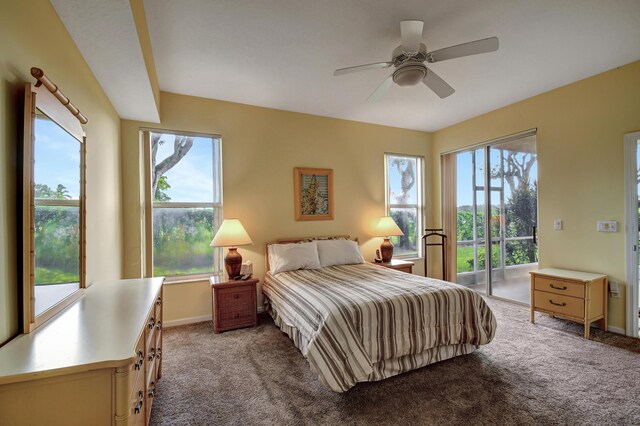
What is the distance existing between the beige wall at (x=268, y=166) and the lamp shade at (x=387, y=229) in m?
0.21

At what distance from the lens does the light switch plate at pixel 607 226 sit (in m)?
3.00

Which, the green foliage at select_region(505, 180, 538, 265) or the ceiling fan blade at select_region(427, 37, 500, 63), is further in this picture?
the green foliage at select_region(505, 180, 538, 265)

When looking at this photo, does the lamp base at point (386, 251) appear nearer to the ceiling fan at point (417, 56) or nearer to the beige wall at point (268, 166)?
the beige wall at point (268, 166)

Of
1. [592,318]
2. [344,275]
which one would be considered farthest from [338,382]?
[592,318]

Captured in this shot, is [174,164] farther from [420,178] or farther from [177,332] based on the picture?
[420,178]

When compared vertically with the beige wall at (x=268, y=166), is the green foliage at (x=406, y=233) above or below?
below

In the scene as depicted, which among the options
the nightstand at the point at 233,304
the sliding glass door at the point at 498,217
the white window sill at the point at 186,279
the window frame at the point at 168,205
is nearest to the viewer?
the nightstand at the point at 233,304

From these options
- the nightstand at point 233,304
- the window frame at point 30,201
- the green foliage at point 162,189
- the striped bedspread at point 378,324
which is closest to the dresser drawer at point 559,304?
the striped bedspread at point 378,324

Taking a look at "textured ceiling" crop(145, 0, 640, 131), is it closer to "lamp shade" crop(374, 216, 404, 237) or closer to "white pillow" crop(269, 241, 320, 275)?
"lamp shade" crop(374, 216, 404, 237)

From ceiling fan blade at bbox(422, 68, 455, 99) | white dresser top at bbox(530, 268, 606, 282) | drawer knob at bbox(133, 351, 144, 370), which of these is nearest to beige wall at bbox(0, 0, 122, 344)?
drawer knob at bbox(133, 351, 144, 370)

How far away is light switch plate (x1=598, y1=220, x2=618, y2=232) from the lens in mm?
3003

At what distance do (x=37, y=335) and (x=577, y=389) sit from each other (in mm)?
3288

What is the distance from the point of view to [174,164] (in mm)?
3539

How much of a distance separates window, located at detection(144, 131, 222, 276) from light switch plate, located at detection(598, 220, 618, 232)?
14.5ft
